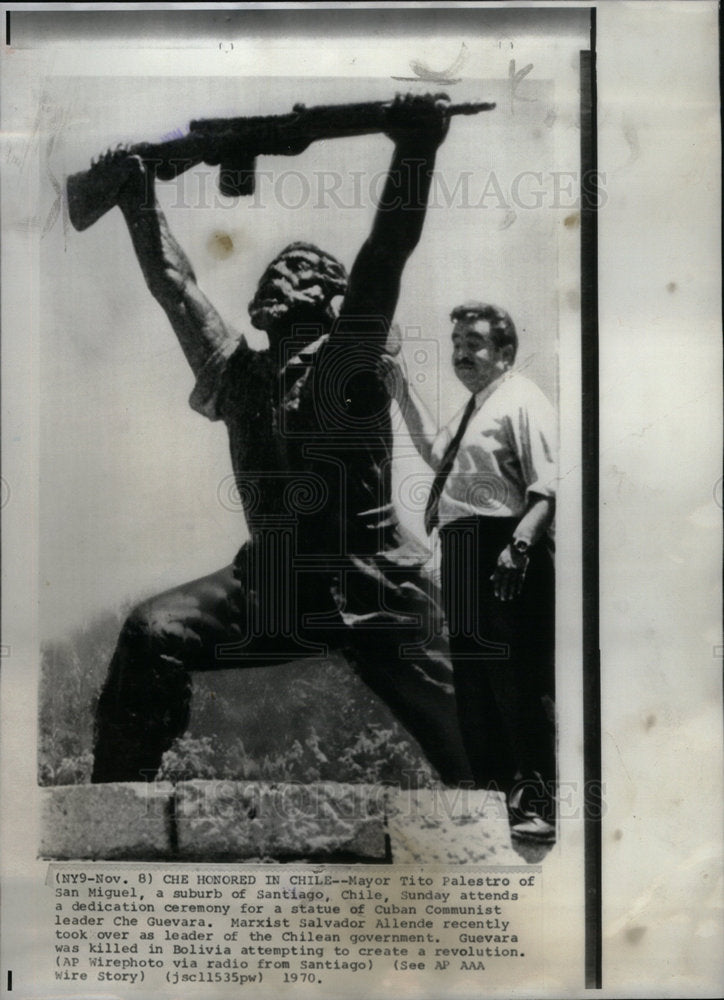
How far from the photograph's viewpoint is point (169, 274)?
1035mm

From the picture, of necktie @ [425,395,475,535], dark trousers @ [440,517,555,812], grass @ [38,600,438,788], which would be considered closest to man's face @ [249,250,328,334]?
necktie @ [425,395,475,535]

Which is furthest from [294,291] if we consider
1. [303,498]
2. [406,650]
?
[406,650]

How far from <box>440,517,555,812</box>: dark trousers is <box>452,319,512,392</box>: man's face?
0.20 metres

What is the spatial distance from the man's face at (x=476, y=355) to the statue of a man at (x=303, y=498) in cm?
11

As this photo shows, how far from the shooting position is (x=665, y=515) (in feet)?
3.40

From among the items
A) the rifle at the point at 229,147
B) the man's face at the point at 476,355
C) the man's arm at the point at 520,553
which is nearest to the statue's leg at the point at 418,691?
the man's arm at the point at 520,553

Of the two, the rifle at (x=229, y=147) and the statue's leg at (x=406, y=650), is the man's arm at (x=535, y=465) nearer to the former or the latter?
the statue's leg at (x=406, y=650)

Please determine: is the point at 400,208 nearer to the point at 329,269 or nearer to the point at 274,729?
the point at 329,269

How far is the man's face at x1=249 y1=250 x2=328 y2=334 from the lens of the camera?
1.03 meters

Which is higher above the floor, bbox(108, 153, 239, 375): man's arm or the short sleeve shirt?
bbox(108, 153, 239, 375): man's arm

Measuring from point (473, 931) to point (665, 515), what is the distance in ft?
2.09

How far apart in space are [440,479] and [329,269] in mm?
332

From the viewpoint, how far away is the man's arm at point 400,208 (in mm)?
1029

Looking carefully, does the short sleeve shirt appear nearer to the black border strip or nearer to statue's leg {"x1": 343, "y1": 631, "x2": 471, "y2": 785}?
the black border strip
